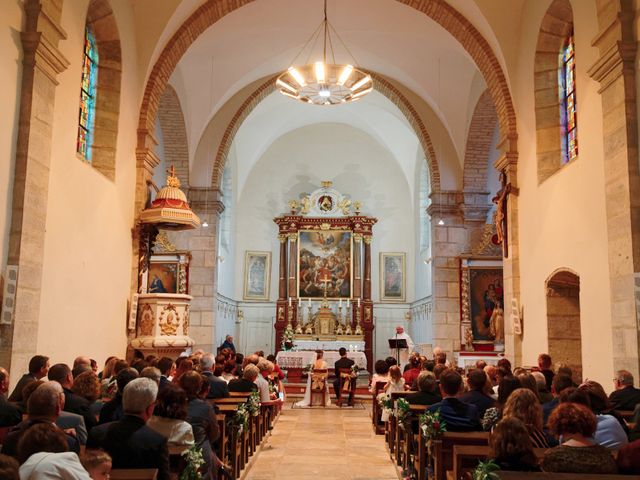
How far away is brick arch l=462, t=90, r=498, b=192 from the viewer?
15.5 m

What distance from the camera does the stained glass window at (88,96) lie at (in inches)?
385

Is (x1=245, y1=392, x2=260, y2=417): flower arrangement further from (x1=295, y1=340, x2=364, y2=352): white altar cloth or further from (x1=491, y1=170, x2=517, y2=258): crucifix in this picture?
(x1=295, y1=340, x2=364, y2=352): white altar cloth

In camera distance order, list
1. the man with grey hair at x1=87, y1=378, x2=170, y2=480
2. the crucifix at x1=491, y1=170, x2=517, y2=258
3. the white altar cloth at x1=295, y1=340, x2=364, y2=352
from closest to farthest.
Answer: the man with grey hair at x1=87, y1=378, x2=170, y2=480, the crucifix at x1=491, y1=170, x2=517, y2=258, the white altar cloth at x1=295, y1=340, x2=364, y2=352

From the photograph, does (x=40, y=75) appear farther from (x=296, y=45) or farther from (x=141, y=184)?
(x=296, y=45)

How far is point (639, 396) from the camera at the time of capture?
19.7 ft

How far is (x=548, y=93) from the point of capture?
33.4 ft

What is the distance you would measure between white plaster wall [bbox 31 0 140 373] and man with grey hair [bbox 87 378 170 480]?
3.62 metres

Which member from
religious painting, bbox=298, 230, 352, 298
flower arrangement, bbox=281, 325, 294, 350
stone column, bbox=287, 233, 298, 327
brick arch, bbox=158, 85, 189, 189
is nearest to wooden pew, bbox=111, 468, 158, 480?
brick arch, bbox=158, 85, 189, 189

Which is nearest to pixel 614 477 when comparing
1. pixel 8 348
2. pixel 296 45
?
pixel 8 348

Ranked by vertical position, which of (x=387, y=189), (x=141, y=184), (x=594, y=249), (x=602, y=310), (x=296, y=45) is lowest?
(x=602, y=310)

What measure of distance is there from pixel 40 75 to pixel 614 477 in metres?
6.63

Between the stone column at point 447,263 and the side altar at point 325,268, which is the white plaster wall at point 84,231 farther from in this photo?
the side altar at point 325,268

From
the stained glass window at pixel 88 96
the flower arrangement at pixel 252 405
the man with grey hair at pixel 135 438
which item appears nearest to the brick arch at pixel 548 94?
the flower arrangement at pixel 252 405

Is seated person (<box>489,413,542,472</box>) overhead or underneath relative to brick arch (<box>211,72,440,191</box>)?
underneath
